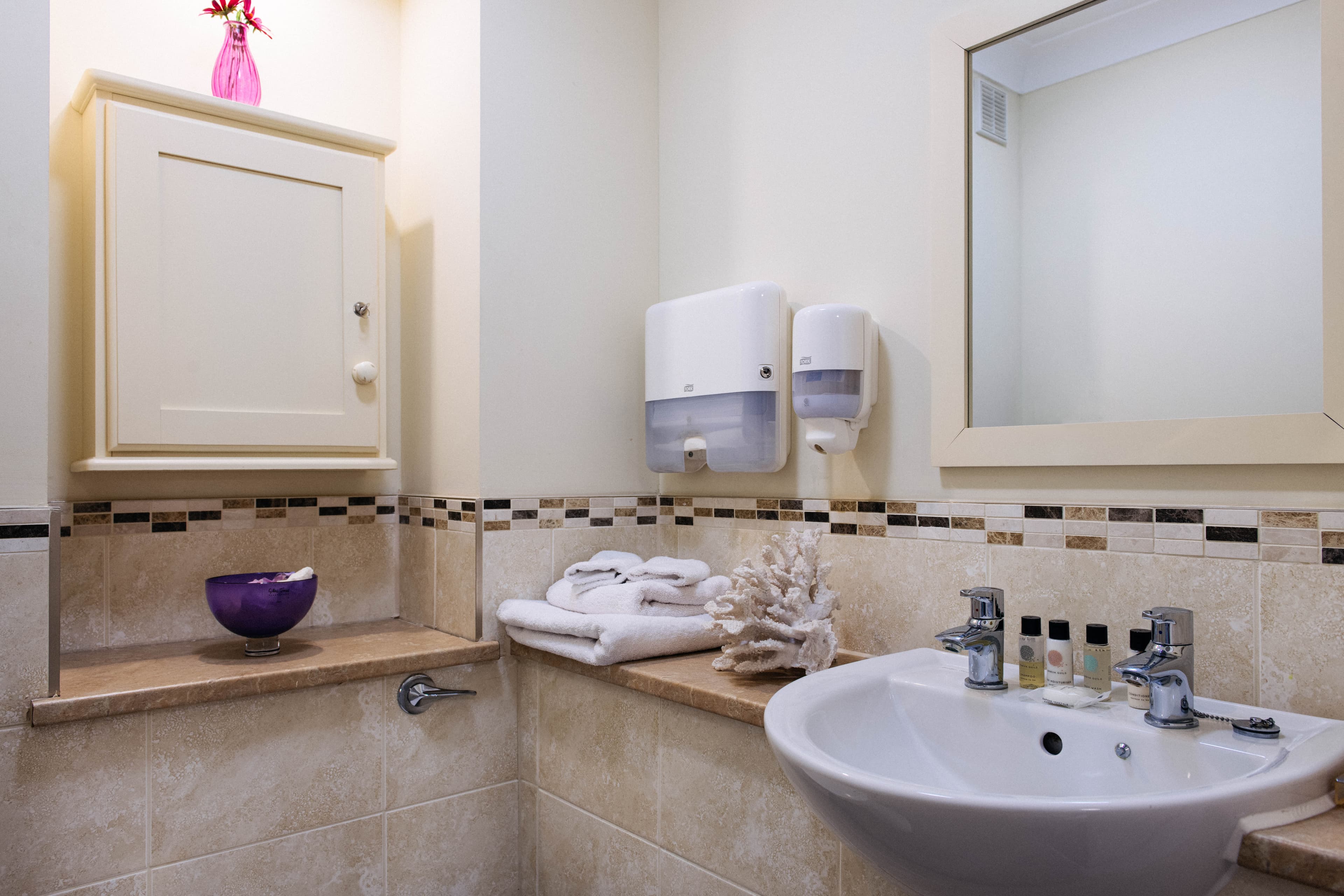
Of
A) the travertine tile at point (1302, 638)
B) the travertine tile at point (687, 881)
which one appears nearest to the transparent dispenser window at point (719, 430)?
the travertine tile at point (687, 881)

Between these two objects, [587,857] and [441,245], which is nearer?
[587,857]

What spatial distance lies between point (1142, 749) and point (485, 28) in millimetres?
1614

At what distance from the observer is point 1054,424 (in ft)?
3.99

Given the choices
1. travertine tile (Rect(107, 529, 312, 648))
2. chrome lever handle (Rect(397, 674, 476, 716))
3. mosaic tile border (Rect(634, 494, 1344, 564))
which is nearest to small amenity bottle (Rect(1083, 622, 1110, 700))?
mosaic tile border (Rect(634, 494, 1344, 564))

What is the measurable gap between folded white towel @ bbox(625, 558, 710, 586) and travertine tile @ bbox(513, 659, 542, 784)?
0.29m

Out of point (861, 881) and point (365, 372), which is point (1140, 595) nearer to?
point (861, 881)

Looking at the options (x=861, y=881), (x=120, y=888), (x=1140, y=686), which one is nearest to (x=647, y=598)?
(x=861, y=881)

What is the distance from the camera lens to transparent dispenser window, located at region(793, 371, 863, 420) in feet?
4.52

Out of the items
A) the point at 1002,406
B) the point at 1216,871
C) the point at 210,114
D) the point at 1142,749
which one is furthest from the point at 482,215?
the point at 1216,871

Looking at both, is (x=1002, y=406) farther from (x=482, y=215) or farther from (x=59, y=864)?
(x=59, y=864)

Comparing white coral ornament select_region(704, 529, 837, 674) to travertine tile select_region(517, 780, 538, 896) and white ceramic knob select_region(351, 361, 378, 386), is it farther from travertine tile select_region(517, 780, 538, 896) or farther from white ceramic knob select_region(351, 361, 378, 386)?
white ceramic knob select_region(351, 361, 378, 386)

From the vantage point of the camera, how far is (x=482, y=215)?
5.41ft

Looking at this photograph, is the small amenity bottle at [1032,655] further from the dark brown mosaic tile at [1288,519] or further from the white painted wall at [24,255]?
the white painted wall at [24,255]

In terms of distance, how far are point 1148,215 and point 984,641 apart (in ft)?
1.99
